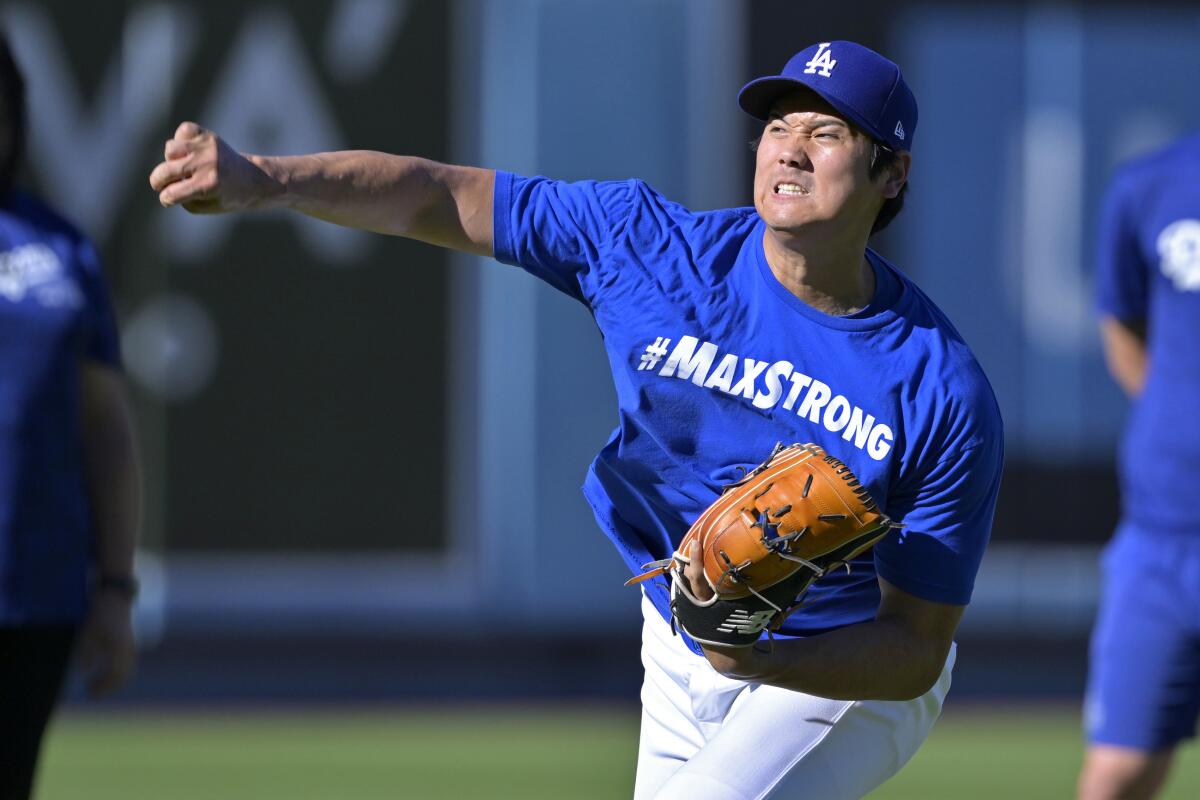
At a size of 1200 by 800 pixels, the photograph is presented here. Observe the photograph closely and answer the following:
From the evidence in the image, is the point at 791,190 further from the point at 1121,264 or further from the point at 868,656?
the point at 1121,264

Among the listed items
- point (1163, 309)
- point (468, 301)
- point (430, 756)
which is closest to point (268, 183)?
point (1163, 309)

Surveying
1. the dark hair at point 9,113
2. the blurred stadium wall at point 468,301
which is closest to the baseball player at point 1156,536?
the dark hair at point 9,113

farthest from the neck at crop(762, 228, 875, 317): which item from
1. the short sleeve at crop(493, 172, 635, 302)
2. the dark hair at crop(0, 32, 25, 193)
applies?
the dark hair at crop(0, 32, 25, 193)

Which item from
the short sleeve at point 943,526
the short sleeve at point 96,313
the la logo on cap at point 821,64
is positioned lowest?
the short sleeve at point 943,526

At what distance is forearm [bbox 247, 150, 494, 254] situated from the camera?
12.9ft

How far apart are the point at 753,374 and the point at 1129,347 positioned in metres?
1.95

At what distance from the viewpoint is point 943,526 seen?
401cm

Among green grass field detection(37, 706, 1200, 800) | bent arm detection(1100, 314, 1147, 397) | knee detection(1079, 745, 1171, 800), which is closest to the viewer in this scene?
knee detection(1079, 745, 1171, 800)

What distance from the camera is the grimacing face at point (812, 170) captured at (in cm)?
396

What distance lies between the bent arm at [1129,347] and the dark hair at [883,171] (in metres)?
1.42

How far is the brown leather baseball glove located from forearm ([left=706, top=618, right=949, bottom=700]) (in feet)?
0.23

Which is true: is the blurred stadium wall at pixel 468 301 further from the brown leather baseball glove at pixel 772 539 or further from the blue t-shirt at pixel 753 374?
the brown leather baseball glove at pixel 772 539

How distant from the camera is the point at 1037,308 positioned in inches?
471

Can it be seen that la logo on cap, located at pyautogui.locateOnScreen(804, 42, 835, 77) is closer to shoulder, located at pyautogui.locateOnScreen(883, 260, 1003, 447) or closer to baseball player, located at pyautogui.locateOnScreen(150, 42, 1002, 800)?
baseball player, located at pyautogui.locateOnScreen(150, 42, 1002, 800)
